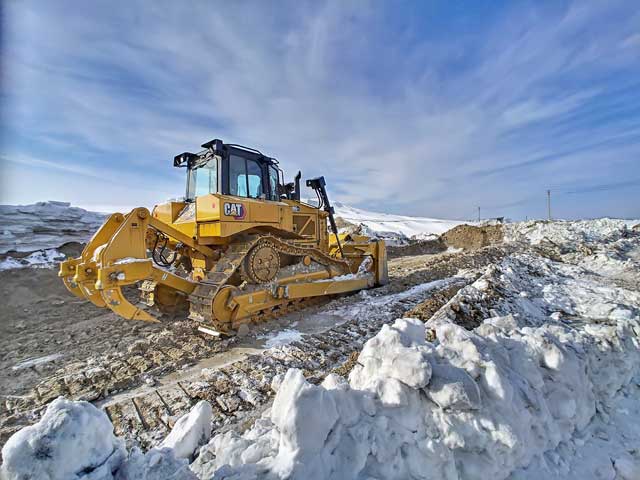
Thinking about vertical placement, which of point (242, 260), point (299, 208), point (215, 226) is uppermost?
point (299, 208)

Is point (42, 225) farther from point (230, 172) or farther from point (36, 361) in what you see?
point (230, 172)

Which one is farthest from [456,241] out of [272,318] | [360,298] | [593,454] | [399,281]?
[593,454]

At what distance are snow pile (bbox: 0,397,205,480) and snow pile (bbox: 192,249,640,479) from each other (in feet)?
0.93

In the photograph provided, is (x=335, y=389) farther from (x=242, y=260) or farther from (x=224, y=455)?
(x=242, y=260)

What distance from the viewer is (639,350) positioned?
10.0 feet

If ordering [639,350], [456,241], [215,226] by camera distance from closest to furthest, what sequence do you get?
[639,350]
[215,226]
[456,241]

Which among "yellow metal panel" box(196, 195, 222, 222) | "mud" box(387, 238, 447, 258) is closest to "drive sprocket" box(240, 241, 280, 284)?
"yellow metal panel" box(196, 195, 222, 222)

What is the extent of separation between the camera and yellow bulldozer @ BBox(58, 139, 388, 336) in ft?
13.9

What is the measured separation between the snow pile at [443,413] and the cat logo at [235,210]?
137 inches

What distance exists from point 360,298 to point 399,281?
1.95 metres

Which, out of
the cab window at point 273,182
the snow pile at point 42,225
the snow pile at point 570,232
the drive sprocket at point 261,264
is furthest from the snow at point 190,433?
the snow pile at point 570,232

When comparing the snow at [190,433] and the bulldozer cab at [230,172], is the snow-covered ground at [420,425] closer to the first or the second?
the snow at [190,433]

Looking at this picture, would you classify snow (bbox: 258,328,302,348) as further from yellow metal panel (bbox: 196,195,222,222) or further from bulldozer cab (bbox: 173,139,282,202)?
bulldozer cab (bbox: 173,139,282,202)

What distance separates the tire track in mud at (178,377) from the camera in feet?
9.43
